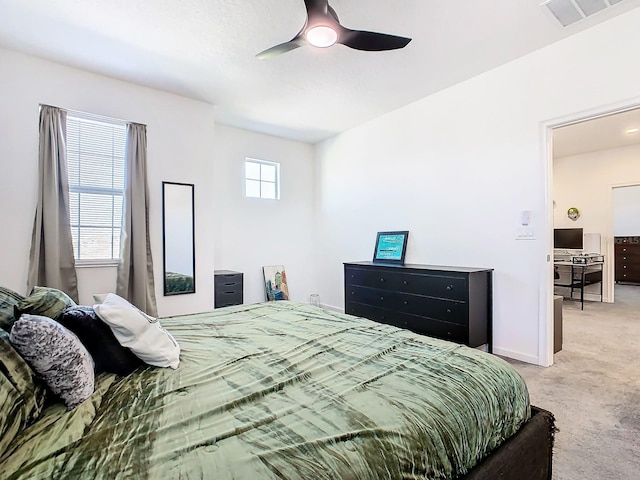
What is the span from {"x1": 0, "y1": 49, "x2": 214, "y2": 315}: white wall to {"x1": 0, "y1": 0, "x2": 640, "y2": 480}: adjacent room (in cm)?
2

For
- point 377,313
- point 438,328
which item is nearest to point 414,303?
point 438,328

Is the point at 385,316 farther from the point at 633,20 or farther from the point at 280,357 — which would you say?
the point at 633,20

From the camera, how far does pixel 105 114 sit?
3.49m

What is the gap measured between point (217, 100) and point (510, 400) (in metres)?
4.11

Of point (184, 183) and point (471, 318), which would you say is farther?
point (184, 183)

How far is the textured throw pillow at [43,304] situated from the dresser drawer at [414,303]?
9.91ft

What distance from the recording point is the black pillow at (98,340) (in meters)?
1.35

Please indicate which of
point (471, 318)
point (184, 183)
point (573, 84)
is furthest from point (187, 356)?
point (573, 84)

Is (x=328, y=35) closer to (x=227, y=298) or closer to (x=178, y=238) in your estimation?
(x=178, y=238)

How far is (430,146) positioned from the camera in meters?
4.07

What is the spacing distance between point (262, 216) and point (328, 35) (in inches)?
138

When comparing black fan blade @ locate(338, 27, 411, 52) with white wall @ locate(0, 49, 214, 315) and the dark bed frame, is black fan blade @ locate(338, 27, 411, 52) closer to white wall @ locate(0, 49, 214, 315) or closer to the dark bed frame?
the dark bed frame

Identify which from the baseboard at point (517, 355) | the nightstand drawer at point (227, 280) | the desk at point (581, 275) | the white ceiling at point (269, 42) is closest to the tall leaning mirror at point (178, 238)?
the nightstand drawer at point (227, 280)

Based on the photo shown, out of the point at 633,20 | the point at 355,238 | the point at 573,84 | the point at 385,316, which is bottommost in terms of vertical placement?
the point at 385,316
